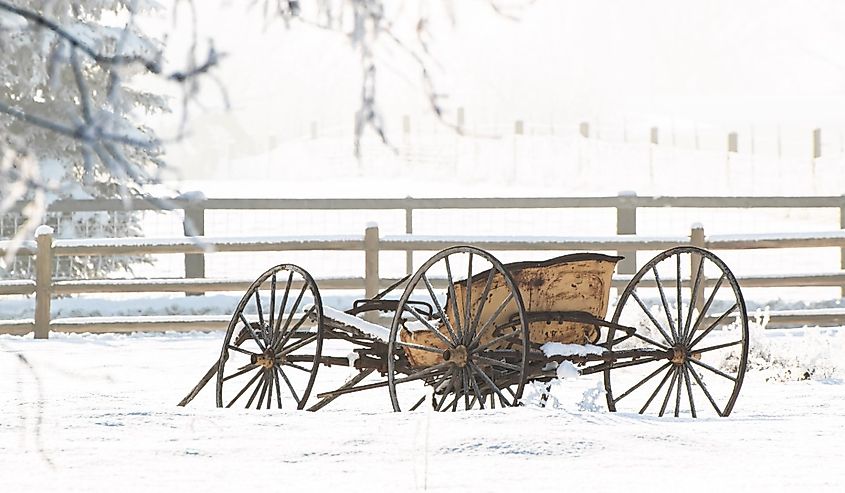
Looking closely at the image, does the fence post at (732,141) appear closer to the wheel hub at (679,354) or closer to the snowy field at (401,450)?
the wheel hub at (679,354)

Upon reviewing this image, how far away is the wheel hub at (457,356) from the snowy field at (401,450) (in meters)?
0.56

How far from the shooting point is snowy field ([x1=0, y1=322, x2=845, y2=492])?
4.38 metres

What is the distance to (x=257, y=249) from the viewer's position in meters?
12.5

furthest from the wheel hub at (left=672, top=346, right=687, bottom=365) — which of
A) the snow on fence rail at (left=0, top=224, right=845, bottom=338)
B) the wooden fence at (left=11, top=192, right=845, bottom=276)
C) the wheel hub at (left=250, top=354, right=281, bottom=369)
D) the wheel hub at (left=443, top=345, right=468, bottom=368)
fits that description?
the wooden fence at (left=11, top=192, right=845, bottom=276)

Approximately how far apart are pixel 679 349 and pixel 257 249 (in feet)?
21.0

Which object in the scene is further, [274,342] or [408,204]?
[408,204]

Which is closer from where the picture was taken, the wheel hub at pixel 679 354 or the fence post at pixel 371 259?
the wheel hub at pixel 679 354

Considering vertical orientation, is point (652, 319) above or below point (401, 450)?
above

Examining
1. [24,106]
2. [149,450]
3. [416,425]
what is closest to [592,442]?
[416,425]

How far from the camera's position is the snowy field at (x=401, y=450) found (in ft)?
14.4

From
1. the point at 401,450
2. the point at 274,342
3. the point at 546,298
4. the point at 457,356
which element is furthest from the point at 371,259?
the point at 401,450

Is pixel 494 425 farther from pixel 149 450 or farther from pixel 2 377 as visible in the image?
pixel 2 377

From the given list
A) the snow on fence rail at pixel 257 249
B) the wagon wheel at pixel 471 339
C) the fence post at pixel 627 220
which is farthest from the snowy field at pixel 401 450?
the fence post at pixel 627 220

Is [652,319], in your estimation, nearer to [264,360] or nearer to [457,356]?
[457,356]
